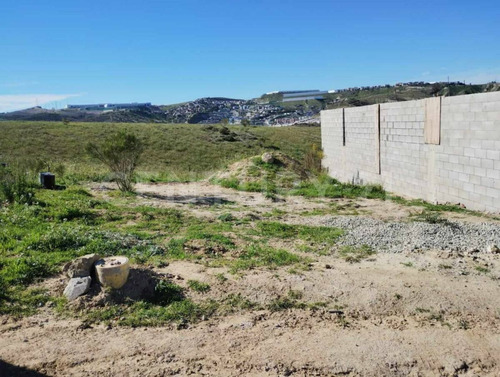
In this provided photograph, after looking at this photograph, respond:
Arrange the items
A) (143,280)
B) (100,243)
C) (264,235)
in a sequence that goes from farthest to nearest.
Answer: (264,235) < (100,243) < (143,280)

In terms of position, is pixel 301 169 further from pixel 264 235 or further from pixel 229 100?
pixel 229 100

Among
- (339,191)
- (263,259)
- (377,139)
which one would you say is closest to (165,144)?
(339,191)

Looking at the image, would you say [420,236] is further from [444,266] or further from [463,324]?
[463,324]

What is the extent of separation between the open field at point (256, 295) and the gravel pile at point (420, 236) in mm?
45

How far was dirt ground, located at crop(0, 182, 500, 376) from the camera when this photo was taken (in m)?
3.57

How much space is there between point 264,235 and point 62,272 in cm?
383

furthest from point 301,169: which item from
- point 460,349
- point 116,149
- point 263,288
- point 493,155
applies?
point 460,349

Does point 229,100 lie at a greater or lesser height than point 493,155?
greater

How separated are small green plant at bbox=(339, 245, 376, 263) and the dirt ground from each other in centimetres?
44

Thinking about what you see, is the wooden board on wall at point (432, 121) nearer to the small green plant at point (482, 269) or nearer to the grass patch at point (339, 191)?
the grass patch at point (339, 191)

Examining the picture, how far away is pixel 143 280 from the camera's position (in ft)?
17.0

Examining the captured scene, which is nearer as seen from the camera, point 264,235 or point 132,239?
point 132,239

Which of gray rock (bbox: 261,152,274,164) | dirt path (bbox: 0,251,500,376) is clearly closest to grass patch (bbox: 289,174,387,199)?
gray rock (bbox: 261,152,274,164)

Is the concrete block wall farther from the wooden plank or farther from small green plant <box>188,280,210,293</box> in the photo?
small green plant <box>188,280,210,293</box>
